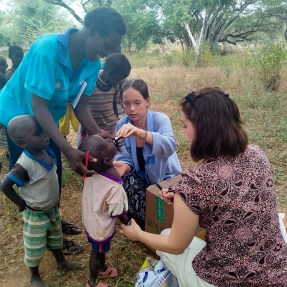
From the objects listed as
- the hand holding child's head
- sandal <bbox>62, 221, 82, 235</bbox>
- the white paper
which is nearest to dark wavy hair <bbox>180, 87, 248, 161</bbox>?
the hand holding child's head

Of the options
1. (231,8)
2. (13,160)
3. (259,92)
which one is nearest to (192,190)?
(13,160)

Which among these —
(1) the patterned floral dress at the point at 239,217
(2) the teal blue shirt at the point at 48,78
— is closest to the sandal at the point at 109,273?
(1) the patterned floral dress at the point at 239,217

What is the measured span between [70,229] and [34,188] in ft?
3.04

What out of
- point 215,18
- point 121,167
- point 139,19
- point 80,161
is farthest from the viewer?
point 139,19

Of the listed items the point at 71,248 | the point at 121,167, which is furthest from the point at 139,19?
the point at 71,248

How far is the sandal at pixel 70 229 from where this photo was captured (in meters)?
2.63

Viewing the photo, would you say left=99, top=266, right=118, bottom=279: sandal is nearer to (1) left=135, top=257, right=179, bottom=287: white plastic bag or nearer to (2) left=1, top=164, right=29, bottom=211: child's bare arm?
(1) left=135, top=257, right=179, bottom=287: white plastic bag

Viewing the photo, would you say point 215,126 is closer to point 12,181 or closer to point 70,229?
point 12,181

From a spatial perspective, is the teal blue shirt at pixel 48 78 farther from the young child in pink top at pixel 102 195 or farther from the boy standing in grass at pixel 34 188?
the young child in pink top at pixel 102 195

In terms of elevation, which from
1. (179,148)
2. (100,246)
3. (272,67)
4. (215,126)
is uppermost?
(215,126)

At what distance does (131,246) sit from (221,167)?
141 cm

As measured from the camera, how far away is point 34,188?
71.9 inches

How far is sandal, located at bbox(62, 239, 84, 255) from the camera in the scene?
7.86 feet

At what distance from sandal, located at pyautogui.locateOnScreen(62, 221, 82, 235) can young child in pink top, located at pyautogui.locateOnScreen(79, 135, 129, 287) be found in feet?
Answer: 2.91
